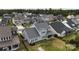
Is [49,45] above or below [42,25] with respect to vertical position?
below

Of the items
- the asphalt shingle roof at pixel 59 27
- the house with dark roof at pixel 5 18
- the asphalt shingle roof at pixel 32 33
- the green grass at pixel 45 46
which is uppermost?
the house with dark roof at pixel 5 18

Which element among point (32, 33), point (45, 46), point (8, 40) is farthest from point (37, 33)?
point (8, 40)

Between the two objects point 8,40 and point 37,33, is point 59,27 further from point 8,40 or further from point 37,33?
point 8,40

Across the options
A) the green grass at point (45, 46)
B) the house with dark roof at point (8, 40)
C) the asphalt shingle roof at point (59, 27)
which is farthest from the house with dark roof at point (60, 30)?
the house with dark roof at point (8, 40)

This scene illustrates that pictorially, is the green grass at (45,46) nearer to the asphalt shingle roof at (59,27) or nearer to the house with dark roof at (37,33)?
the house with dark roof at (37,33)


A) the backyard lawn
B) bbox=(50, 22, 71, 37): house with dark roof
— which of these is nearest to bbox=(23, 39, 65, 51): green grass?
the backyard lawn

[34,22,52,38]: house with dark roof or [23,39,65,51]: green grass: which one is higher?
[34,22,52,38]: house with dark roof

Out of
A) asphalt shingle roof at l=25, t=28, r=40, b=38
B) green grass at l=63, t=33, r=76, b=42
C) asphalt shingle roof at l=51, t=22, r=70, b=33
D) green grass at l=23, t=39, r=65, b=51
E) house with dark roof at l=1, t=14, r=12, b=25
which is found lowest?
green grass at l=23, t=39, r=65, b=51

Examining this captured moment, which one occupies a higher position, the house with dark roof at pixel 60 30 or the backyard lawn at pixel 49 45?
the house with dark roof at pixel 60 30

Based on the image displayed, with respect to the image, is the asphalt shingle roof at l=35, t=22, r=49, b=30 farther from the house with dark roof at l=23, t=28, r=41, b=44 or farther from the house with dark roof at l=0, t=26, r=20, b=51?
the house with dark roof at l=0, t=26, r=20, b=51
